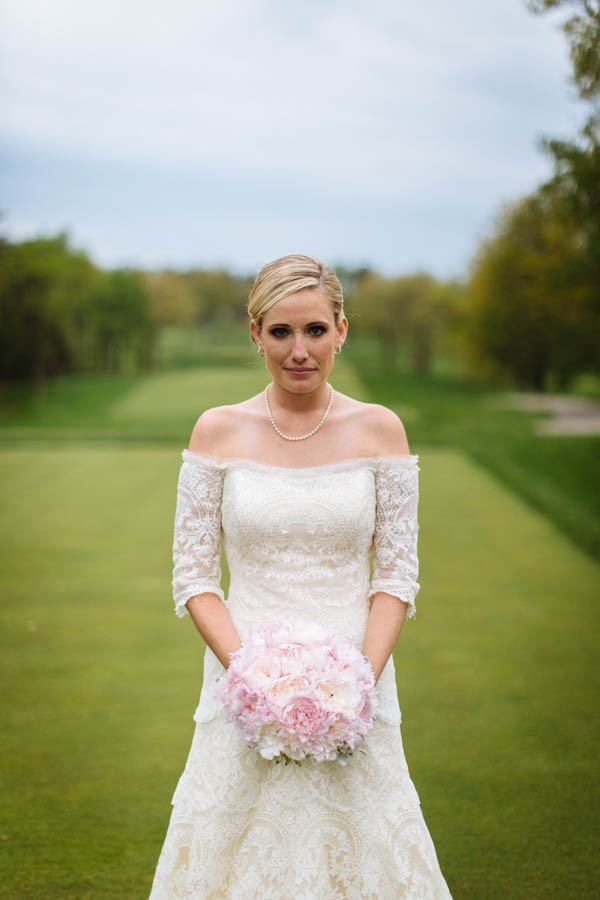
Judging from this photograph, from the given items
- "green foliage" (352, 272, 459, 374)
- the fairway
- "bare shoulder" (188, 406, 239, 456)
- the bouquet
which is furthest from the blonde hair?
"green foliage" (352, 272, 459, 374)

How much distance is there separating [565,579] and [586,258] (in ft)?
18.8

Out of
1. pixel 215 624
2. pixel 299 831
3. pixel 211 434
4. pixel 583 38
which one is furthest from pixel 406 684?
pixel 583 38

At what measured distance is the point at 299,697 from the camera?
1.96 metres

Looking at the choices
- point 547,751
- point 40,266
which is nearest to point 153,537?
point 547,751

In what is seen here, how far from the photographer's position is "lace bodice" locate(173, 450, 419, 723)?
2322mm

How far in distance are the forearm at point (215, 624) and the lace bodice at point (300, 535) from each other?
27 millimetres

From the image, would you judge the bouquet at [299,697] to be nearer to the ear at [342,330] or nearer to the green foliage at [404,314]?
the ear at [342,330]

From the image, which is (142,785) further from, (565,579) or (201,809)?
(565,579)

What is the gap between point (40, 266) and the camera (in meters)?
25.8

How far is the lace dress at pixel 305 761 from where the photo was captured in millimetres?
2293

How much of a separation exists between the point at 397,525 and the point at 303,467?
A: 11.8 inches

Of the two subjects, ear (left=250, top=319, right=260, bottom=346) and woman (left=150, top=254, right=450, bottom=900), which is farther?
ear (left=250, top=319, right=260, bottom=346)

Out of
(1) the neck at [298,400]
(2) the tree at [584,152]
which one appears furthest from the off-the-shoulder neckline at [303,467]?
(2) the tree at [584,152]

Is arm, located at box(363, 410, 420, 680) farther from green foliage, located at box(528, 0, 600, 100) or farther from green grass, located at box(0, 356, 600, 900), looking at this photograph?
green foliage, located at box(528, 0, 600, 100)
